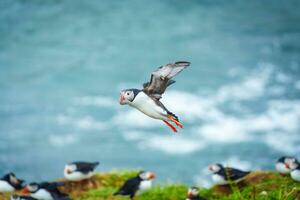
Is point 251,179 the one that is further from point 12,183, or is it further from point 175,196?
point 12,183

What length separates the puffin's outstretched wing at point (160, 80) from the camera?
3582 mm

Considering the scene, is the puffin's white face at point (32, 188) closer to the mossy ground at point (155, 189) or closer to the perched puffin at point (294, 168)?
the mossy ground at point (155, 189)

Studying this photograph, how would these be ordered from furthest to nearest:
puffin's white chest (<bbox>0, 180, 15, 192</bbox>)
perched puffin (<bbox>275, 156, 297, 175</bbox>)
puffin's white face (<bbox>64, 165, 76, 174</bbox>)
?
puffin's white face (<bbox>64, 165, 76, 174</bbox>)
puffin's white chest (<bbox>0, 180, 15, 192</bbox>)
perched puffin (<bbox>275, 156, 297, 175</bbox>)

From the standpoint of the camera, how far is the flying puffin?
11.5 feet

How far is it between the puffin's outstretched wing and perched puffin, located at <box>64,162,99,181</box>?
10.9 m

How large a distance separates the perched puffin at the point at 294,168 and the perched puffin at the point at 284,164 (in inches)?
2.9

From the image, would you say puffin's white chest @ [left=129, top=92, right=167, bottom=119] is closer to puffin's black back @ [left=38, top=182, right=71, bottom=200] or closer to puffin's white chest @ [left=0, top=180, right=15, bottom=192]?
puffin's black back @ [left=38, top=182, right=71, bottom=200]

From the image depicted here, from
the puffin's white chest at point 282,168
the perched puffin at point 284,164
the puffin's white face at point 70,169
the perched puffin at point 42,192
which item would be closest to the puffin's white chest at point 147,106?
the perched puffin at point 42,192

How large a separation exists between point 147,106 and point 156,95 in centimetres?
15

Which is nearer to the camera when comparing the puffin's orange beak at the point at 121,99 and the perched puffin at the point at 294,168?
the puffin's orange beak at the point at 121,99

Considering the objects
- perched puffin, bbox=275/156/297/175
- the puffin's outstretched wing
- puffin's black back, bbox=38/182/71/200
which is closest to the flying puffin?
the puffin's outstretched wing

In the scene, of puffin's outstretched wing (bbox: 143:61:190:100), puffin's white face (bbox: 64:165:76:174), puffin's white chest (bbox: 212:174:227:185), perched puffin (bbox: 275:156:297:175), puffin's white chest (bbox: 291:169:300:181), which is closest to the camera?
puffin's outstretched wing (bbox: 143:61:190:100)

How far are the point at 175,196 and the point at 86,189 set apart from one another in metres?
2.39

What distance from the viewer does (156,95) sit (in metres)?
3.69
